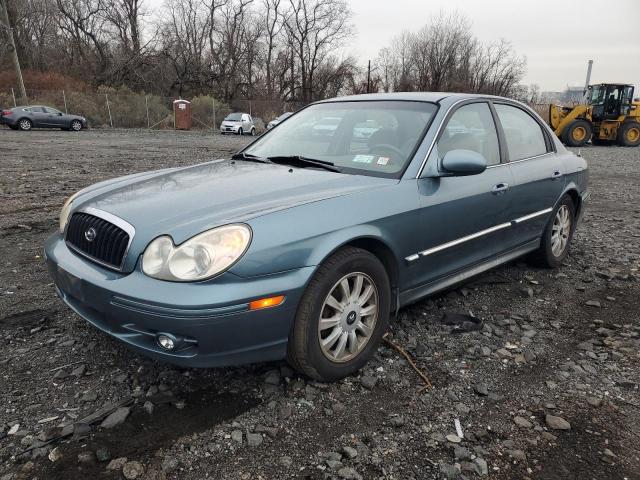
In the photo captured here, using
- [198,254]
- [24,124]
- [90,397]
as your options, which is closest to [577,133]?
[198,254]

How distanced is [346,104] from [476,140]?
1.03m

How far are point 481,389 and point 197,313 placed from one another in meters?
1.62

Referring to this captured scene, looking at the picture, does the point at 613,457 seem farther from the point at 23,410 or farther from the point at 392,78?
the point at 392,78

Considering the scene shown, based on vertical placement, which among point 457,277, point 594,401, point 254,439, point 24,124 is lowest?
point 594,401

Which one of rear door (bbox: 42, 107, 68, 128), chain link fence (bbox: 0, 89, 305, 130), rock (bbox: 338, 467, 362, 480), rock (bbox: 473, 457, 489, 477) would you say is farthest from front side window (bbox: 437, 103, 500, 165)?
chain link fence (bbox: 0, 89, 305, 130)

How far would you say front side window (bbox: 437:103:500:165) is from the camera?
11.2ft

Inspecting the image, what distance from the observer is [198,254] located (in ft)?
7.50

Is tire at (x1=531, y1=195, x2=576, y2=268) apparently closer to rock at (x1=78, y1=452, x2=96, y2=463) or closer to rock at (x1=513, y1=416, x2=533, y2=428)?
rock at (x1=513, y1=416, x2=533, y2=428)

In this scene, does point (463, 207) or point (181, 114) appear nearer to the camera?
point (463, 207)

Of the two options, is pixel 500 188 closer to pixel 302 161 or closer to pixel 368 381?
pixel 302 161

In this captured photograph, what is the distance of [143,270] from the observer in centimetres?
233

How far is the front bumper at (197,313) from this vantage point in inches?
86.7

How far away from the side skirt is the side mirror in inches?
29.6

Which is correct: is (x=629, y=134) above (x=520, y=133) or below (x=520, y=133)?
below
